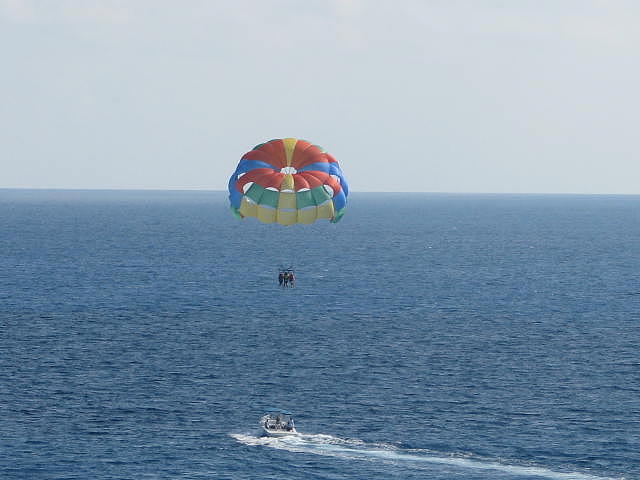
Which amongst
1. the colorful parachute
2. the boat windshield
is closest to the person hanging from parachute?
the colorful parachute

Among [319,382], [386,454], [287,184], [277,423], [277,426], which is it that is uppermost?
[287,184]

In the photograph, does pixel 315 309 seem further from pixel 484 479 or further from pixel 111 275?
pixel 484 479

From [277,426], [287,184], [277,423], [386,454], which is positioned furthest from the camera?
[287,184]

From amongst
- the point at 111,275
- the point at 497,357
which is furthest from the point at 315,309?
the point at 111,275

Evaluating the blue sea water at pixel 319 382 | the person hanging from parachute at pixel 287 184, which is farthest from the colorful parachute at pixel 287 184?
the blue sea water at pixel 319 382

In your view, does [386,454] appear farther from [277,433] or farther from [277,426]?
[277,426]


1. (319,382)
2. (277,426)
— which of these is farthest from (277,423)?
(319,382)
